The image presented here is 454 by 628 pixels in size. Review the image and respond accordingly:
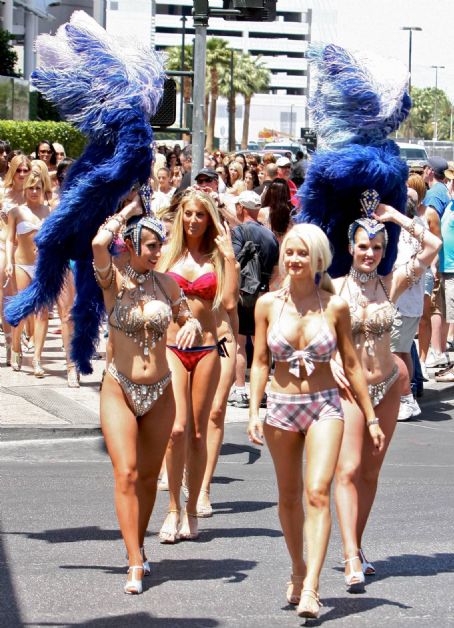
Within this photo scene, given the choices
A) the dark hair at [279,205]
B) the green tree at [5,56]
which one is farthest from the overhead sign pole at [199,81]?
the green tree at [5,56]

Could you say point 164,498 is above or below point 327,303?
below

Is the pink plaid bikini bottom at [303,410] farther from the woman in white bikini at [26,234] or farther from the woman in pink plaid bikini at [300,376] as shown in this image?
the woman in white bikini at [26,234]

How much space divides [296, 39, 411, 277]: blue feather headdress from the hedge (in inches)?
950

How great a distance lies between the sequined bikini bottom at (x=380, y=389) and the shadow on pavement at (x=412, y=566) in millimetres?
892

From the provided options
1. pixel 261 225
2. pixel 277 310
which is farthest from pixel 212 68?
pixel 277 310

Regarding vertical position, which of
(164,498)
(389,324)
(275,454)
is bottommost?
(164,498)

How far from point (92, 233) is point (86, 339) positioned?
0.71 meters

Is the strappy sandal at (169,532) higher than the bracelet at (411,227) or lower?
lower

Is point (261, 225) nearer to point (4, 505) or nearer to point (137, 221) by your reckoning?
point (4, 505)

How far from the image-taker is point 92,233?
713cm

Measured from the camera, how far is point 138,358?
21.3ft

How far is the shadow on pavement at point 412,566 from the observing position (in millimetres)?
6730

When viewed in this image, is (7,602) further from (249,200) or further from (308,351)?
(249,200)

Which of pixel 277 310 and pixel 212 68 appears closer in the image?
pixel 277 310
